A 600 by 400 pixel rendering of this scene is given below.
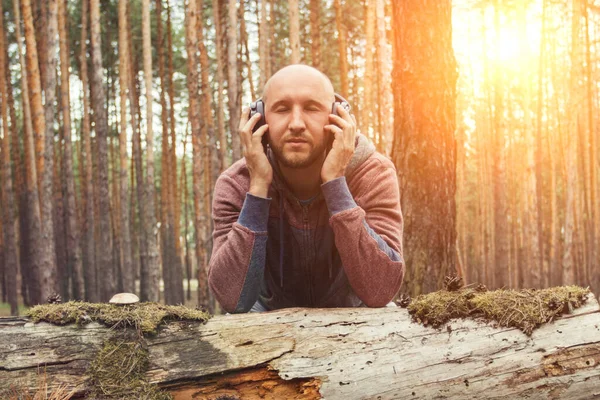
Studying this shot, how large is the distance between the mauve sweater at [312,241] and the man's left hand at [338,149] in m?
0.06

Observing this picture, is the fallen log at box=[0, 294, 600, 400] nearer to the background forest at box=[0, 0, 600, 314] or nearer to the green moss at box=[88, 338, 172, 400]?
the green moss at box=[88, 338, 172, 400]

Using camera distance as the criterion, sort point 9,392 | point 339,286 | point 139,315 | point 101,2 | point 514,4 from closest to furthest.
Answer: point 9,392 → point 139,315 → point 339,286 → point 514,4 → point 101,2

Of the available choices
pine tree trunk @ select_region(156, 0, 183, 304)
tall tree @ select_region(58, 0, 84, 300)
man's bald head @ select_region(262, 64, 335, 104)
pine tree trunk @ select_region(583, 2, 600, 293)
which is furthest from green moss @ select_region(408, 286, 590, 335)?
pine tree trunk @ select_region(156, 0, 183, 304)

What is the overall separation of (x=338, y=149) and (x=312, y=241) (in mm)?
507

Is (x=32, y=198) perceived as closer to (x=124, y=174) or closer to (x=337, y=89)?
(x=124, y=174)

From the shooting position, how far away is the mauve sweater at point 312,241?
8.35 ft

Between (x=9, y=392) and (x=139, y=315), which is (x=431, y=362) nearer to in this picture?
(x=139, y=315)

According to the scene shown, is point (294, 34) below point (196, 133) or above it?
above

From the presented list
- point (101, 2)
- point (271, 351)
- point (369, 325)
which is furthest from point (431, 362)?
point (101, 2)

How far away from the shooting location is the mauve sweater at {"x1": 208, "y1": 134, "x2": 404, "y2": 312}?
2545mm

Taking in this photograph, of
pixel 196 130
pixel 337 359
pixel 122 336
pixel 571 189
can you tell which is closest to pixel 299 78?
pixel 337 359

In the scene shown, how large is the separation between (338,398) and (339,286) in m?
0.79

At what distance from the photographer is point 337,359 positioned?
2.21 metres

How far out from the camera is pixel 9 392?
205cm
